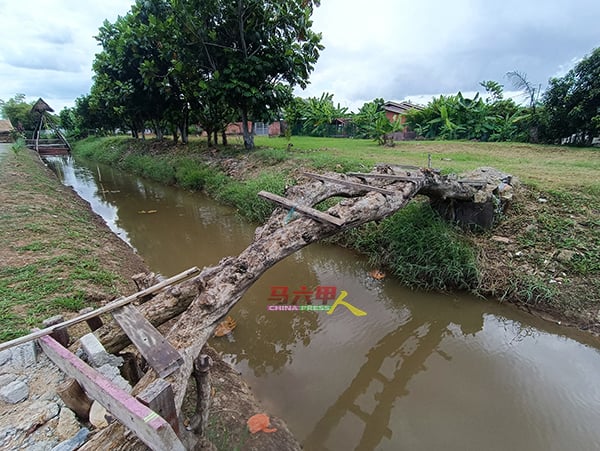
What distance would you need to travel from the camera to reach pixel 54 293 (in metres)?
3.01

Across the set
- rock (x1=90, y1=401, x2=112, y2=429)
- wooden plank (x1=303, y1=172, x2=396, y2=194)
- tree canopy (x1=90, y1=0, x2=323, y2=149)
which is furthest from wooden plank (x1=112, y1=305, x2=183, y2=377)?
tree canopy (x1=90, y1=0, x2=323, y2=149)

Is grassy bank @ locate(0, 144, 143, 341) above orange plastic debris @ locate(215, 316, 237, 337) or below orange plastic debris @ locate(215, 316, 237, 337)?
above

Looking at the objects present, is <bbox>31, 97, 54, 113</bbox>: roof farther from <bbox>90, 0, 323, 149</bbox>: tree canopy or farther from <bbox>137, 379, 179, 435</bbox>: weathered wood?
<bbox>137, 379, 179, 435</bbox>: weathered wood

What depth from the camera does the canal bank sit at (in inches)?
69.6

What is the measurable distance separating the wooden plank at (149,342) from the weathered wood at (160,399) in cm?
26

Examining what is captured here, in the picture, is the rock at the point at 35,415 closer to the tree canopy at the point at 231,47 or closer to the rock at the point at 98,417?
the rock at the point at 98,417

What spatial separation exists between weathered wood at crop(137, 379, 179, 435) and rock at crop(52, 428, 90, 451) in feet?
2.15

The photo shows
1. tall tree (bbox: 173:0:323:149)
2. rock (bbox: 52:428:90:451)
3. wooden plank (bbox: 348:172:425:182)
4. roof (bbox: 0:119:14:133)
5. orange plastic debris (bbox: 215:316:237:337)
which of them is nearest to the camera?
rock (bbox: 52:428:90:451)

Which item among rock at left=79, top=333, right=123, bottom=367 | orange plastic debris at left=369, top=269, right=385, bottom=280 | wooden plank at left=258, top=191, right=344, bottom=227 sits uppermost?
wooden plank at left=258, top=191, right=344, bottom=227

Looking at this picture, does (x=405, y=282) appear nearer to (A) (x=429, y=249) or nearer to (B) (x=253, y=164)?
(A) (x=429, y=249)

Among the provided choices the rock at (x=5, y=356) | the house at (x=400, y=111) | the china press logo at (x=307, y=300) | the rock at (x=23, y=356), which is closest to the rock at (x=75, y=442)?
the rock at (x=23, y=356)

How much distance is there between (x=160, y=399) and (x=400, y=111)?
83.7 ft

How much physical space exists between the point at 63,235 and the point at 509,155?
12.2 m

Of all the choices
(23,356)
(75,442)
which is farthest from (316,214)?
(23,356)
